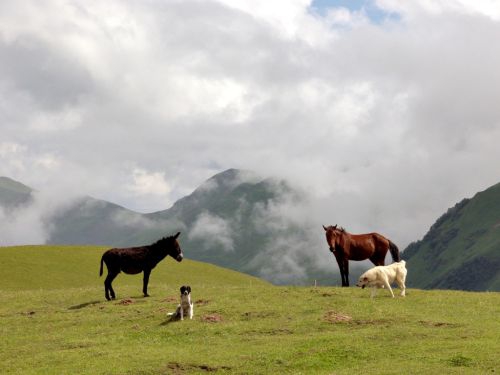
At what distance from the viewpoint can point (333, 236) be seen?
4309cm

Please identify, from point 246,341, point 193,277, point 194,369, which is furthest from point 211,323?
point 193,277

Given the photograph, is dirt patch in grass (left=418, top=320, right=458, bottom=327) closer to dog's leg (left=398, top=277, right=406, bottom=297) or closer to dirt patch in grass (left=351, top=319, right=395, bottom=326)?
dirt patch in grass (left=351, top=319, right=395, bottom=326)

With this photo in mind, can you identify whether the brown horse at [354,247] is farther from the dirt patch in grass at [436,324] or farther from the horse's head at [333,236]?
the dirt patch in grass at [436,324]

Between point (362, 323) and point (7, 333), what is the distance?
19265 millimetres

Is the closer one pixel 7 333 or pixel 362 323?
pixel 362 323

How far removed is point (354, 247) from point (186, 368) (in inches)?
841

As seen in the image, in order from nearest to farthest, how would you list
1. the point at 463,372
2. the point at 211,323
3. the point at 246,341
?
the point at 463,372 < the point at 246,341 < the point at 211,323

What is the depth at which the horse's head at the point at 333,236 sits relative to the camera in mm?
42656

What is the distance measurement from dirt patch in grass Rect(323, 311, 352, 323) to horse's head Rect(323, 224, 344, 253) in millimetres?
9710

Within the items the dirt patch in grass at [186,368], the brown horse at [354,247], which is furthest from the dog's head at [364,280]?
the dirt patch in grass at [186,368]

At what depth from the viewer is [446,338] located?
91.1 feet

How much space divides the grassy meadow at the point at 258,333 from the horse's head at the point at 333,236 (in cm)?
298

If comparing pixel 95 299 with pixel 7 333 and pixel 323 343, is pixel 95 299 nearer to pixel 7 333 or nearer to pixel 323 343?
pixel 7 333

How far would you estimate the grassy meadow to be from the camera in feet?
83.3
